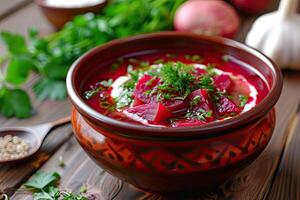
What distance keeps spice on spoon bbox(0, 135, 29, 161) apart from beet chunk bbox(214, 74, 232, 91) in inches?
16.5

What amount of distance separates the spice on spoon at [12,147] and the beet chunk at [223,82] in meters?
0.42

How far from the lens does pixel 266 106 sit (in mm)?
816

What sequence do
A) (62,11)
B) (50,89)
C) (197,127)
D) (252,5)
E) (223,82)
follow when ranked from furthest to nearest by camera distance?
(252,5) → (62,11) → (50,89) → (223,82) → (197,127)

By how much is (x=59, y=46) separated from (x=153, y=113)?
61 cm

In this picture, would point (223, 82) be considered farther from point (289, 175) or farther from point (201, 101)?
point (289, 175)

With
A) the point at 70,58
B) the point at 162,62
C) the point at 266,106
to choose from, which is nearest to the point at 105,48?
the point at 162,62

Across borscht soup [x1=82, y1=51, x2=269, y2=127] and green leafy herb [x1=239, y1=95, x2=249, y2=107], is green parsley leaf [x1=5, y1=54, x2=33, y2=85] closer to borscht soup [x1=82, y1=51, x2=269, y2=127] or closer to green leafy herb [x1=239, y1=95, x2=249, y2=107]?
borscht soup [x1=82, y1=51, x2=269, y2=127]

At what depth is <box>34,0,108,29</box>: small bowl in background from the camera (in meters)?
1.50

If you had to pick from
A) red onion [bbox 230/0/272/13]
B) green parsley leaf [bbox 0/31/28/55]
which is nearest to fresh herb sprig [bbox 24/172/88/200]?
green parsley leaf [bbox 0/31/28/55]

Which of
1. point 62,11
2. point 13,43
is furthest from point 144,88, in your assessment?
point 62,11

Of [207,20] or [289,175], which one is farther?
[207,20]

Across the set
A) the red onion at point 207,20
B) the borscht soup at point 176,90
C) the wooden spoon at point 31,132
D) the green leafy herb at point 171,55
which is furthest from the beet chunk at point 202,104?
the red onion at point 207,20

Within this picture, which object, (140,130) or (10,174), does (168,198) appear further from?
(10,174)

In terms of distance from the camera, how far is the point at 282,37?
1.33 m
